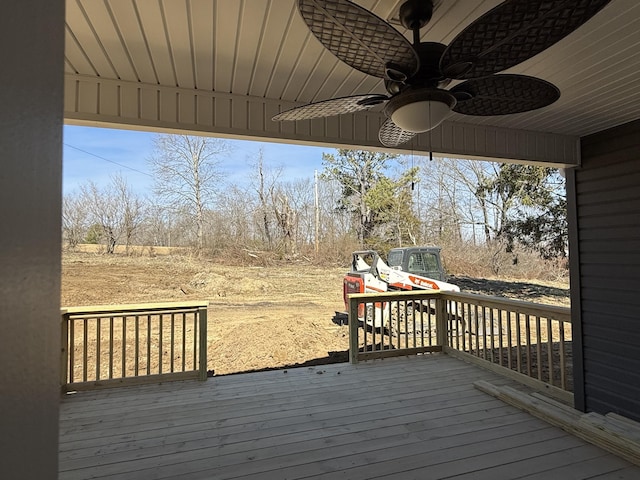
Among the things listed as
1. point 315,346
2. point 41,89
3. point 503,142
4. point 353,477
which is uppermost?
point 503,142

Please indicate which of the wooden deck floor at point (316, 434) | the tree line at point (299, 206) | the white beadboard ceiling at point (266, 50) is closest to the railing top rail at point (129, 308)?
the wooden deck floor at point (316, 434)

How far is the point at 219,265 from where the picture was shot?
1061cm

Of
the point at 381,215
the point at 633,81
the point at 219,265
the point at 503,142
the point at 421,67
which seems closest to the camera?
the point at 421,67

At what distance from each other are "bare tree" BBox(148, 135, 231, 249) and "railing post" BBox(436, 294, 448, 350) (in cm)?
831

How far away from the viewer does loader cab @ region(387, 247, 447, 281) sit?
6.67 meters

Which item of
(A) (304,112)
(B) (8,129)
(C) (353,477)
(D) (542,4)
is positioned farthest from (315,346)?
(B) (8,129)

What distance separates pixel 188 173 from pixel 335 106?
35.7ft

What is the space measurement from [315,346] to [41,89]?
624 centimetres

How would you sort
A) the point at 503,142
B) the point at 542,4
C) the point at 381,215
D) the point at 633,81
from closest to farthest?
the point at 542,4 < the point at 633,81 < the point at 503,142 < the point at 381,215

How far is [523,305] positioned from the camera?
3307 mm

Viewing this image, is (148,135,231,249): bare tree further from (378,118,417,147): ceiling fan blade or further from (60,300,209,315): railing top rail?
(378,118,417,147): ceiling fan blade

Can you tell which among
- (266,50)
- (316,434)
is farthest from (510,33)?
(316,434)

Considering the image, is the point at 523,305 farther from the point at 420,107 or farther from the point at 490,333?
the point at 420,107

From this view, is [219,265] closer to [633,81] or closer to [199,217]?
[199,217]
